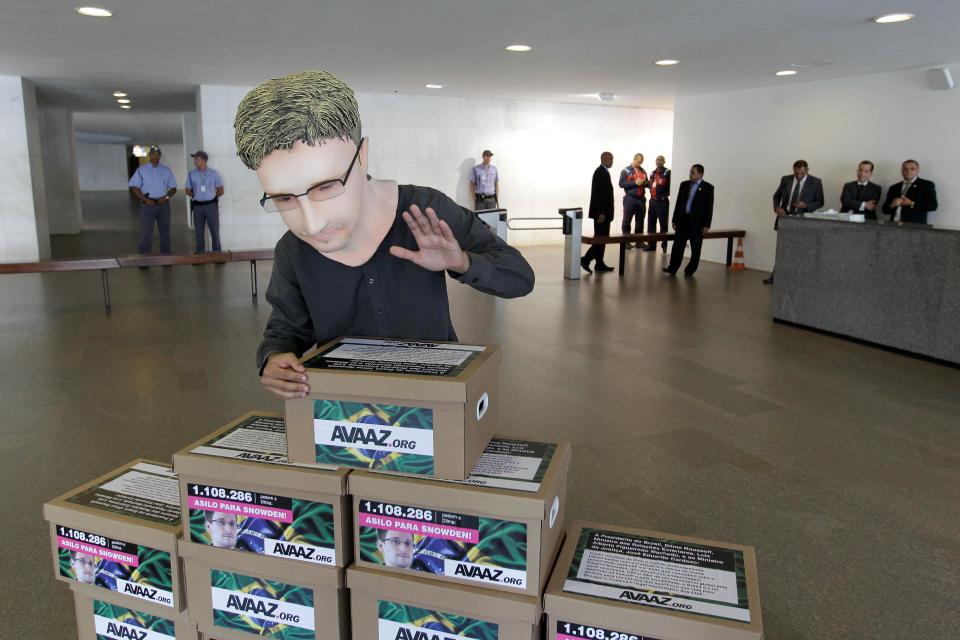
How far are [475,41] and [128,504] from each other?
6.48 metres

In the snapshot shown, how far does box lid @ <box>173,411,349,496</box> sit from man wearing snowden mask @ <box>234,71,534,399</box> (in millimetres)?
163

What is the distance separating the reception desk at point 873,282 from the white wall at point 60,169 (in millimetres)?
14858

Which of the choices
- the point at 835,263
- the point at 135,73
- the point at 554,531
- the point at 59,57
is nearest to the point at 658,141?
the point at 835,263

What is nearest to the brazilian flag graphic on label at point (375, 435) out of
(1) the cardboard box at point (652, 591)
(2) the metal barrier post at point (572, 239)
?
(1) the cardboard box at point (652, 591)

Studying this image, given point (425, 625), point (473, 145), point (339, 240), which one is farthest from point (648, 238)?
point (425, 625)

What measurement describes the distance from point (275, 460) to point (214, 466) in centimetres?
13

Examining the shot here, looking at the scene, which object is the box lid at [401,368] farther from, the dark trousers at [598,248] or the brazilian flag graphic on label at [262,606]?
the dark trousers at [598,248]

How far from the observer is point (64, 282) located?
9859 millimetres

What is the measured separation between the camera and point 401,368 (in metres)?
1.48

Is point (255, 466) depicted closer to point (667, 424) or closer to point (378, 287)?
point (378, 287)

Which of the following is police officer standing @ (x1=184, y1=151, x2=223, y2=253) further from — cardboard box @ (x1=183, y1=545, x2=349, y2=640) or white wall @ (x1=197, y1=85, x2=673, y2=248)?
cardboard box @ (x1=183, y1=545, x2=349, y2=640)

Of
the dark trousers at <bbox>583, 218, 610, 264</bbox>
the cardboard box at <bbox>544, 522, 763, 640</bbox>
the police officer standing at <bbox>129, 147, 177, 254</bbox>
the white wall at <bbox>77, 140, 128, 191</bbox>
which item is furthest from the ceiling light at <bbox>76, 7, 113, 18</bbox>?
the white wall at <bbox>77, 140, 128, 191</bbox>

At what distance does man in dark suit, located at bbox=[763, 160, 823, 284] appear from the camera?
386 inches

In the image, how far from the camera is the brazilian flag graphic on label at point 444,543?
1.42 metres
